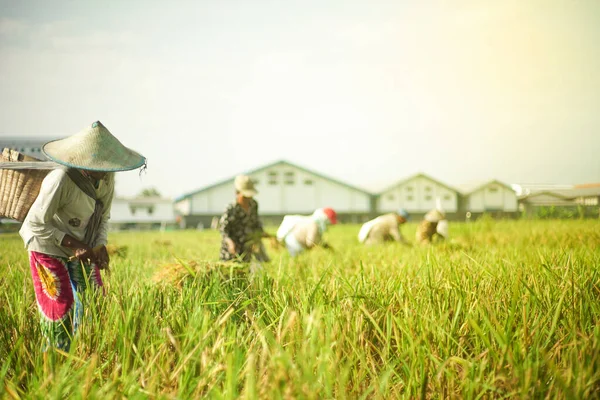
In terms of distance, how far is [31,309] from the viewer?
8.98ft

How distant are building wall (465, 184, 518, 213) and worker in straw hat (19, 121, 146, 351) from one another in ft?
121

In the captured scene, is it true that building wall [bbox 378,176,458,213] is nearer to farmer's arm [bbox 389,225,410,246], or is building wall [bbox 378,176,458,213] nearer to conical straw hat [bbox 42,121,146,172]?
farmer's arm [bbox 389,225,410,246]

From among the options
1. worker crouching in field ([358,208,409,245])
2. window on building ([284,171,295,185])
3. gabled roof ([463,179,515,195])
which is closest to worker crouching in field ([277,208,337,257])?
worker crouching in field ([358,208,409,245])

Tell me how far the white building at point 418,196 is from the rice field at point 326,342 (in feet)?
104

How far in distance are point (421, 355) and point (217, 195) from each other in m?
30.3

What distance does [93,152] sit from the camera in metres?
2.34

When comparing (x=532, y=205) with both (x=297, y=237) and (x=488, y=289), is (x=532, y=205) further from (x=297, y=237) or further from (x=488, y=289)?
(x=488, y=289)

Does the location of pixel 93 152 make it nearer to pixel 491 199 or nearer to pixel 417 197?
pixel 417 197

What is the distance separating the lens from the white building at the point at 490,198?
36.1 metres

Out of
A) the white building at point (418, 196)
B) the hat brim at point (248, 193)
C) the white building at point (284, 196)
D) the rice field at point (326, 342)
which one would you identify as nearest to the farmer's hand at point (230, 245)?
the hat brim at point (248, 193)

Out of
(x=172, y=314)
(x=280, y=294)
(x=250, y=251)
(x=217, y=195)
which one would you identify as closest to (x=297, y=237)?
(x=250, y=251)

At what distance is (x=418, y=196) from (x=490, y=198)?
694cm

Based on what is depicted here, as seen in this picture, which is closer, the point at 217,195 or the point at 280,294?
the point at 280,294

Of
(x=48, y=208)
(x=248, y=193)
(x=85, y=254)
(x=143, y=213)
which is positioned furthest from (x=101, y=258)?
(x=143, y=213)
